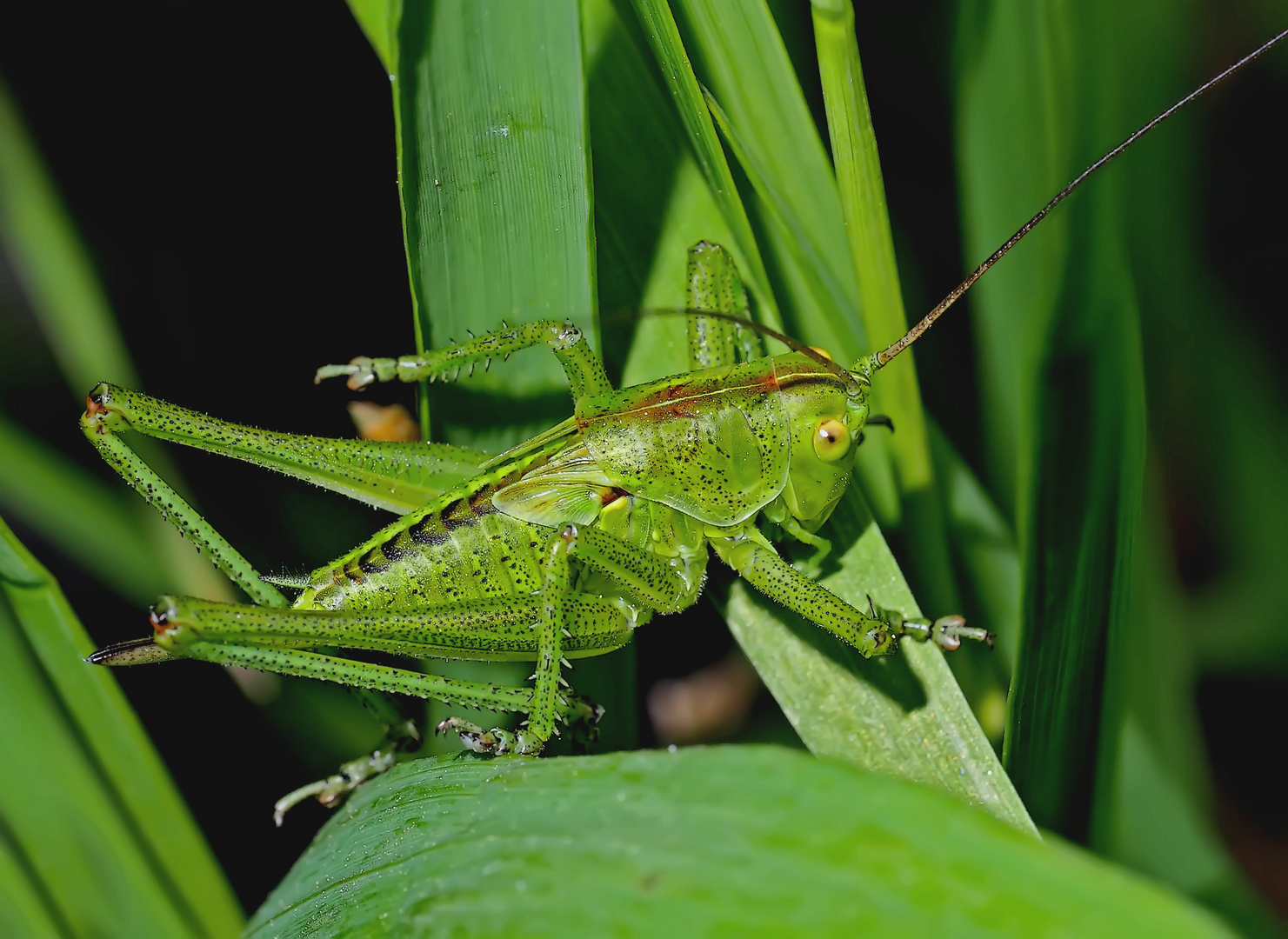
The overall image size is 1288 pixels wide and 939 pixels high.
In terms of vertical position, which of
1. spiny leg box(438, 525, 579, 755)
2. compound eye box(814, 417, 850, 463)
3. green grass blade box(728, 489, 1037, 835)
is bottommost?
green grass blade box(728, 489, 1037, 835)

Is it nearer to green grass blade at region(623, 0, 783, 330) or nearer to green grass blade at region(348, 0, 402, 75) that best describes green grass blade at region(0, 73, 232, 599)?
green grass blade at region(348, 0, 402, 75)

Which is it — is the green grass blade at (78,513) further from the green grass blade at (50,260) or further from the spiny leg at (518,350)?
the spiny leg at (518,350)

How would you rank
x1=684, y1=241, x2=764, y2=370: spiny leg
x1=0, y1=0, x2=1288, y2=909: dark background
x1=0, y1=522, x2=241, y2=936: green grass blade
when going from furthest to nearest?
1. x1=0, y1=0, x2=1288, y2=909: dark background
2. x1=684, y1=241, x2=764, y2=370: spiny leg
3. x1=0, y1=522, x2=241, y2=936: green grass blade

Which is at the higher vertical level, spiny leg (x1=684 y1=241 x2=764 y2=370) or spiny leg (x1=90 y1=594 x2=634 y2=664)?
spiny leg (x1=684 y1=241 x2=764 y2=370)

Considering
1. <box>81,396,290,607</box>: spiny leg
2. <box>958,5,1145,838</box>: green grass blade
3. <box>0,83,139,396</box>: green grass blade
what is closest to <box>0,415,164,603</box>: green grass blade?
<box>0,83,139,396</box>: green grass blade

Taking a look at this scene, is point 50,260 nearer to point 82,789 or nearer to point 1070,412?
point 82,789

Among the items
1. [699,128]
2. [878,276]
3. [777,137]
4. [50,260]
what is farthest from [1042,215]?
[50,260]
